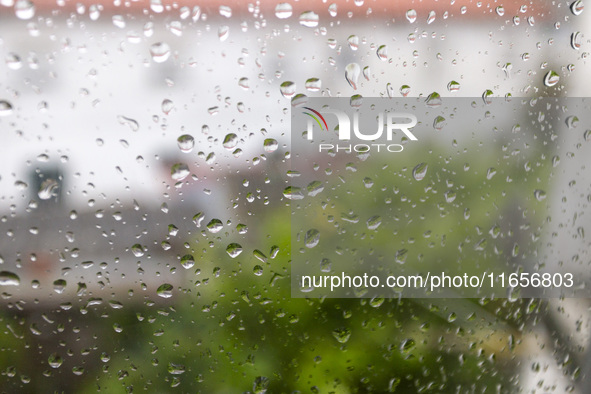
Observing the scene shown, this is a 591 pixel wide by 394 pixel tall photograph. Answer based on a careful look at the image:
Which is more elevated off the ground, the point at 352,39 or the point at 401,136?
the point at 352,39

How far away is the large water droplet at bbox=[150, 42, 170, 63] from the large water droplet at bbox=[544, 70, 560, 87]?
19.1 inches

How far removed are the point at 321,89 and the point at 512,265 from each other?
1.18ft

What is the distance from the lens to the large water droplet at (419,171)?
0.59m

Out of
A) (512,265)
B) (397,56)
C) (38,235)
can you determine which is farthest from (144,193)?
(512,265)

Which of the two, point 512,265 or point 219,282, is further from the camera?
point 512,265

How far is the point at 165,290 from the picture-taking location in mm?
520

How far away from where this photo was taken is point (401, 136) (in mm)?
583

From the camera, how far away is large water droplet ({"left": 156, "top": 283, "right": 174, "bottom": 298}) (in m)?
0.52

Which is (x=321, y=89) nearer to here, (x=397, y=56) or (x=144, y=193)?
(x=397, y=56)

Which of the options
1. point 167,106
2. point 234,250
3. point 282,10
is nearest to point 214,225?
point 234,250

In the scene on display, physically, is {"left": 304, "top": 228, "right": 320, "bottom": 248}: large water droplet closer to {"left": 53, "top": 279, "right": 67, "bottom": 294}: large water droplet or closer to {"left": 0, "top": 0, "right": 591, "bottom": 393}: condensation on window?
{"left": 0, "top": 0, "right": 591, "bottom": 393}: condensation on window

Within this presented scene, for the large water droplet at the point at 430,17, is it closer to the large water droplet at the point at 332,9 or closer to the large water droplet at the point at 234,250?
the large water droplet at the point at 332,9

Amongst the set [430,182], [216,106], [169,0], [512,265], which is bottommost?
[512,265]

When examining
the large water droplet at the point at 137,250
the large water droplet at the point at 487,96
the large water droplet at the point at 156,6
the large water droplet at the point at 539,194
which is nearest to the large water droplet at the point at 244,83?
the large water droplet at the point at 156,6
